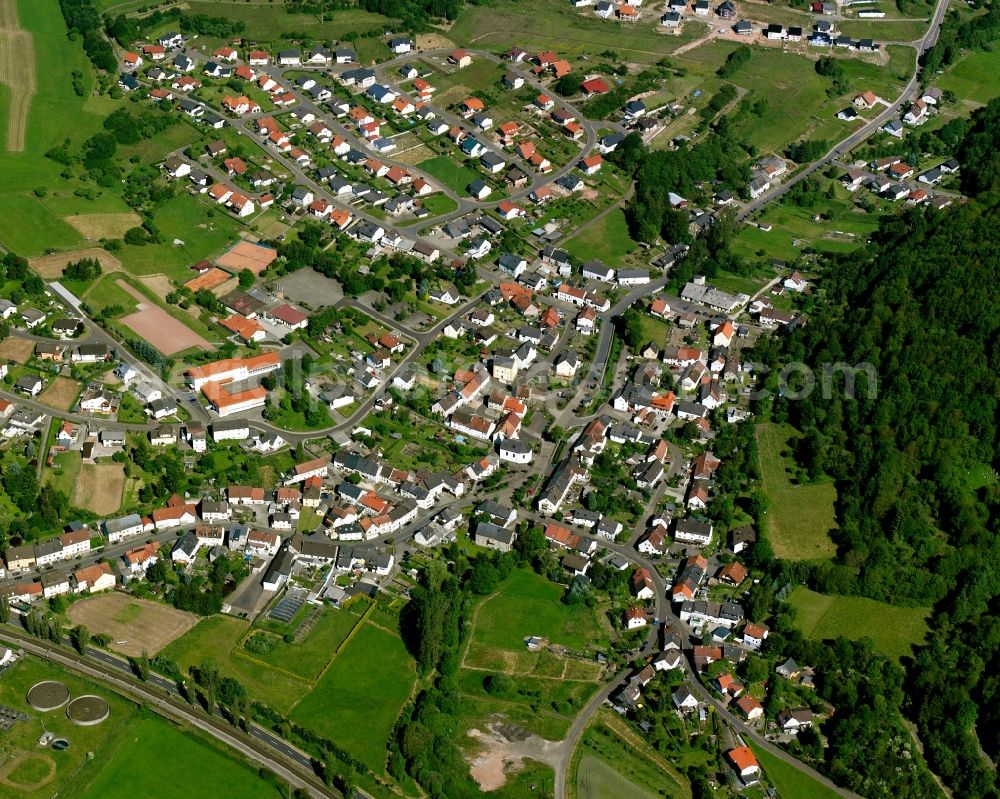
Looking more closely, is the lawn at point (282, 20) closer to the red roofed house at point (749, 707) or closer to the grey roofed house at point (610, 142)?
the grey roofed house at point (610, 142)

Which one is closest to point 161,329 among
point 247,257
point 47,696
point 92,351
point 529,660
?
point 92,351

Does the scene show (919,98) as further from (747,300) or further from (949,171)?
(747,300)

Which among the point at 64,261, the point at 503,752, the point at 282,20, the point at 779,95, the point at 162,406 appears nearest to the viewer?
the point at 503,752

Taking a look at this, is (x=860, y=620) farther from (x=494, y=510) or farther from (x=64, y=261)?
(x=64, y=261)

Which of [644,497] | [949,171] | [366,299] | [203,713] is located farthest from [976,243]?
[203,713]

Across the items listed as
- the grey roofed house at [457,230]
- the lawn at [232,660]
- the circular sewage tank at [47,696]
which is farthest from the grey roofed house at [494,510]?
the grey roofed house at [457,230]
